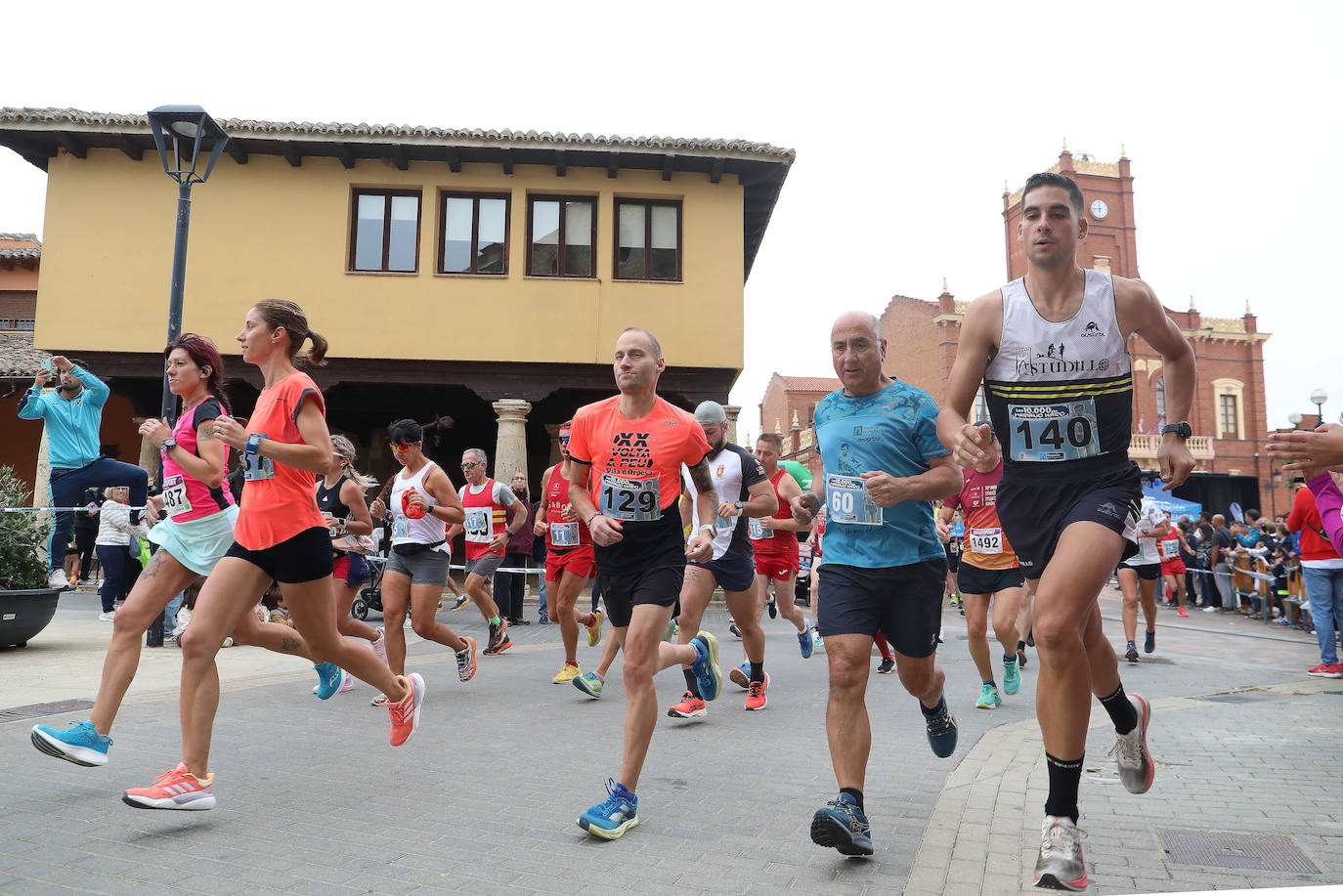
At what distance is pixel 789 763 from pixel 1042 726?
6.70 feet

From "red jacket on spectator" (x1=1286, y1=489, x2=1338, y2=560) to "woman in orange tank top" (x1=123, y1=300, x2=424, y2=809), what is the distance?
884 cm

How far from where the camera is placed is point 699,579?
6980mm

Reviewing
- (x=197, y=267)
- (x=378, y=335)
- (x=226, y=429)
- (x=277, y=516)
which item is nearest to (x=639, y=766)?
(x=277, y=516)

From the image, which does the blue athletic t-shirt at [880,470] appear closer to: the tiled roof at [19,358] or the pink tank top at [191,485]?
the pink tank top at [191,485]

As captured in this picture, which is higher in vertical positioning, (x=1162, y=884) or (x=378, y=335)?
(x=378, y=335)

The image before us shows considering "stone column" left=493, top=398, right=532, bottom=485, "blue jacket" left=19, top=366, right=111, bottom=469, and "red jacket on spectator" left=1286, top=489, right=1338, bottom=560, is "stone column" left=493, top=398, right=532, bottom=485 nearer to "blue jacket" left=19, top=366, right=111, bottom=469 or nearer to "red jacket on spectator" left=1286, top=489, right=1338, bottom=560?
"blue jacket" left=19, top=366, right=111, bottom=469

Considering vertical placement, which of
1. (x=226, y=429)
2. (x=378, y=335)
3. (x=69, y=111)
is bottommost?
(x=226, y=429)

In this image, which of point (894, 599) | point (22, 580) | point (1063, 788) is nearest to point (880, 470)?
point (894, 599)

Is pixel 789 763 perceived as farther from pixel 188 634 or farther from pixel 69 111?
pixel 69 111

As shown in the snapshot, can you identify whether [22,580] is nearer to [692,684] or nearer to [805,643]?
[692,684]

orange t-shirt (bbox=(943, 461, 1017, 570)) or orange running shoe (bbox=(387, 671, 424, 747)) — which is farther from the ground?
orange t-shirt (bbox=(943, 461, 1017, 570))

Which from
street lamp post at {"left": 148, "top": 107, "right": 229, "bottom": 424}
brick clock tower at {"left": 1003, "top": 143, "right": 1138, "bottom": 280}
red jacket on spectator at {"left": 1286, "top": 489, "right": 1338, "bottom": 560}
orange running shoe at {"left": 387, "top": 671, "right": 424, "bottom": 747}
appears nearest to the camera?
orange running shoe at {"left": 387, "top": 671, "right": 424, "bottom": 747}

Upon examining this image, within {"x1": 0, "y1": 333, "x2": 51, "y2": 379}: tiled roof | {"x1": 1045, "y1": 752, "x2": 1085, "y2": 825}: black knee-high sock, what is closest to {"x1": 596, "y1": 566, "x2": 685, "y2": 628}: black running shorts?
{"x1": 1045, "y1": 752, "x2": 1085, "y2": 825}: black knee-high sock

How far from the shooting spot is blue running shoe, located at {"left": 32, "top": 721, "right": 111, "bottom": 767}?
13.0 ft
